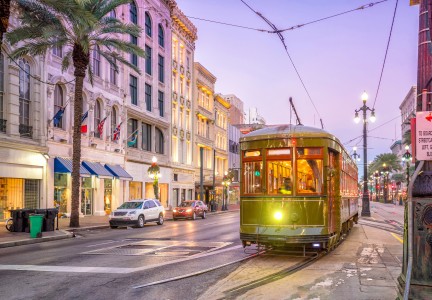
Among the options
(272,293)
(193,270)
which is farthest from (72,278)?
(272,293)

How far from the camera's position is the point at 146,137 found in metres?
47.9

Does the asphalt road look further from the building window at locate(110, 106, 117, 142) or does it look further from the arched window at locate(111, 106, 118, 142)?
the building window at locate(110, 106, 117, 142)

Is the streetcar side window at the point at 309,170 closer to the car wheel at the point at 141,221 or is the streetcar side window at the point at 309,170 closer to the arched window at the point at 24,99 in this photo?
the car wheel at the point at 141,221

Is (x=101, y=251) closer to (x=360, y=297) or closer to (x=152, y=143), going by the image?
(x=360, y=297)

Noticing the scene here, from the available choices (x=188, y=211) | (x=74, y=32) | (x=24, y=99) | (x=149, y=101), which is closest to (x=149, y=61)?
(x=149, y=101)

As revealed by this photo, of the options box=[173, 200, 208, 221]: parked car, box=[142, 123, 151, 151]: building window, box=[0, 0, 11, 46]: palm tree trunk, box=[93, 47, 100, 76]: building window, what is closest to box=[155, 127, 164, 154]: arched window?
box=[142, 123, 151, 151]: building window

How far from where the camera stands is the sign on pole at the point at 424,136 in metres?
5.89

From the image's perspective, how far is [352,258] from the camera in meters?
13.1

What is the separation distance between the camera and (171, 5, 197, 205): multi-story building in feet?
177

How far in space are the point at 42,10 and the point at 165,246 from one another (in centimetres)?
1508

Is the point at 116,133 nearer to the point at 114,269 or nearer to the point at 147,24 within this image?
the point at 147,24

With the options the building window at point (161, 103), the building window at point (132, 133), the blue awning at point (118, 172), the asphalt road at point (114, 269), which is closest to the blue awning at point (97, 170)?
the blue awning at point (118, 172)

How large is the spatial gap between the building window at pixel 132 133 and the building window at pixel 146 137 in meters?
1.94

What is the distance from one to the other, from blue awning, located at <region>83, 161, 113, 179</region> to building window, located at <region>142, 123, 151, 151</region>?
9.69 metres
